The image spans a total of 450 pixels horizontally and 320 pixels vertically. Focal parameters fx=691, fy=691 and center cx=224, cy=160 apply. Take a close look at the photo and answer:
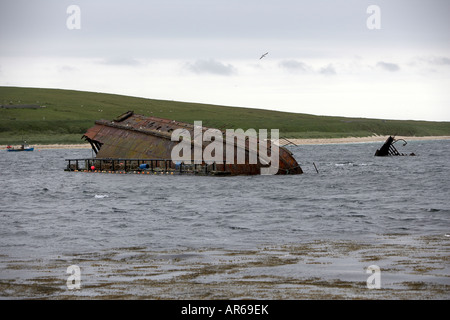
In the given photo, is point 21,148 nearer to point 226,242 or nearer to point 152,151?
point 152,151

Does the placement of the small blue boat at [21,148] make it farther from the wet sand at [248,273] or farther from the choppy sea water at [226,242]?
the wet sand at [248,273]

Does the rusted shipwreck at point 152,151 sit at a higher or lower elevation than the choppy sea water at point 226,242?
higher

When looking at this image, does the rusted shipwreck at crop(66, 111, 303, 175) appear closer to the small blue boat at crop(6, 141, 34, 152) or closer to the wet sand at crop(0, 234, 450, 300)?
the wet sand at crop(0, 234, 450, 300)

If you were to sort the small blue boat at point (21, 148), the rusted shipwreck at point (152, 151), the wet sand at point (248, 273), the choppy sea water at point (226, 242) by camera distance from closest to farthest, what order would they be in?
1. the wet sand at point (248, 273)
2. the choppy sea water at point (226, 242)
3. the rusted shipwreck at point (152, 151)
4. the small blue boat at point (21, 148)

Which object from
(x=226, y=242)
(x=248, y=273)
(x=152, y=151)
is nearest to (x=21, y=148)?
(x=152, y=151)

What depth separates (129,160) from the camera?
61.7 m

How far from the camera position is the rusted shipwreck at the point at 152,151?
57.1 m

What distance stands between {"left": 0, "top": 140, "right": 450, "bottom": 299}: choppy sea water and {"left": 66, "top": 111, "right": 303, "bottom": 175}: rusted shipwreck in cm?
738

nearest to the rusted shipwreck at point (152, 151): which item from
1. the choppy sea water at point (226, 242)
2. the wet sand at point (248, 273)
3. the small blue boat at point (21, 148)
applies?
the choppy sea water at point (226, 242)

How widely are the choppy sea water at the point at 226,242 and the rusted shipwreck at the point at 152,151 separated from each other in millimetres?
7376

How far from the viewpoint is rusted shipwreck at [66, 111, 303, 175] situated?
187ft

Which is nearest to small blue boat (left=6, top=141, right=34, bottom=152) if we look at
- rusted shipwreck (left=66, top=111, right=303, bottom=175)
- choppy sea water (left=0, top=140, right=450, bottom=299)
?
rusted shipwreck (left=66, top=111, right=303, bottom=175)
